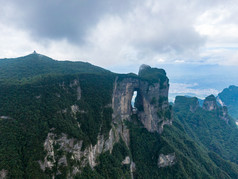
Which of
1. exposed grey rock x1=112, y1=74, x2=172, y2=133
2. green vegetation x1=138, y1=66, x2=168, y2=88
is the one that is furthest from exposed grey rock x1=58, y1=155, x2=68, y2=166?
green vegetation x1=138, y1=66, x2=168, y2=88

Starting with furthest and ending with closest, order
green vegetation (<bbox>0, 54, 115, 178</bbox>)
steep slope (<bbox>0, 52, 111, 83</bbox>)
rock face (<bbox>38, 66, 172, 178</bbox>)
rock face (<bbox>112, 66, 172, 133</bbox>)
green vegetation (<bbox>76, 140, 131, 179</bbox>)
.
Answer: rock face (<bbox>112, 66, 172, 133</bbox>) < steep slope (<bbox>0, 52, 111, 83</bbox>) < green vegetation (<bbox>76, 140, 131, 179</bbox>) < rock face (<bbox>38, 66, 172, 178</bbox>) < green vegetation (<bbox>0, 54, 115, 178</bbox>)

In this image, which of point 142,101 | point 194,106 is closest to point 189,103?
point 194,106

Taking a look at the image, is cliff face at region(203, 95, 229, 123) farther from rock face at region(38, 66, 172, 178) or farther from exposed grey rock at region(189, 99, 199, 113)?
rock face at region(38, 66, 172, 178)

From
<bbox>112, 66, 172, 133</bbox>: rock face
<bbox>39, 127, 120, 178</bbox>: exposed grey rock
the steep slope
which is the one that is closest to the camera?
<bbox>39, 127, 120, 178</bbox>: exposed grey rock

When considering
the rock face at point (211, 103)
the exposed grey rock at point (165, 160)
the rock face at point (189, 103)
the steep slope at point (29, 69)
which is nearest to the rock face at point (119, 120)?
the exposed grey rock at point (165, 160)

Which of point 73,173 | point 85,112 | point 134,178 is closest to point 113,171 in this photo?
point 134,178

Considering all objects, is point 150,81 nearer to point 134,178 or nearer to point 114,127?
point 114,127
